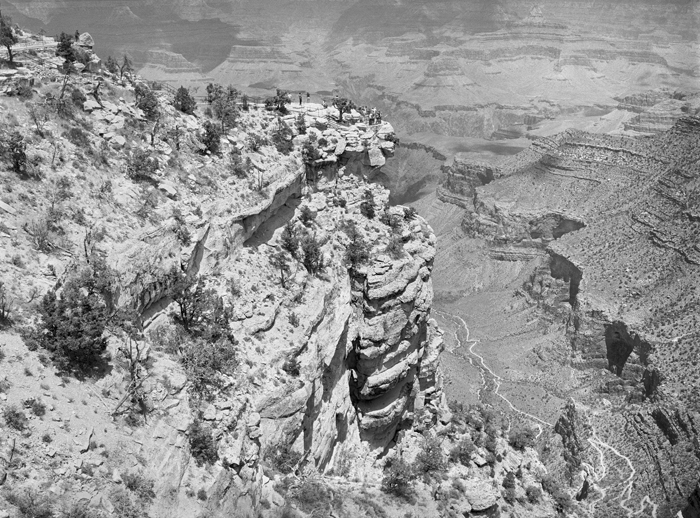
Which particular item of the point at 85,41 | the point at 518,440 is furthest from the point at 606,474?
the point at 85,41

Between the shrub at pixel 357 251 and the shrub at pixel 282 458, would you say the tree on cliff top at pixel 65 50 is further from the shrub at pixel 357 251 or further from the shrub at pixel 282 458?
the shrub at pixel 282 458

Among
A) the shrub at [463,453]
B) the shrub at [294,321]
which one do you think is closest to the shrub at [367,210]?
the shrub at [294,321]

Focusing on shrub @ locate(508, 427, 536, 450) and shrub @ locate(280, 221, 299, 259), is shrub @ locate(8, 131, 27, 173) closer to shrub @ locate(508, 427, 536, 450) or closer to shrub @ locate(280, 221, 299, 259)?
shrub @ locate(280, 221, 299, 259)

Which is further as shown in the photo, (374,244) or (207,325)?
(374,244)

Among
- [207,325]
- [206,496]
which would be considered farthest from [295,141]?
[206,496]

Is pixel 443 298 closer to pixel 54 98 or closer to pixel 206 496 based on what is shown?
pixel 54 98

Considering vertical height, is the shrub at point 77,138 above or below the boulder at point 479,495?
above

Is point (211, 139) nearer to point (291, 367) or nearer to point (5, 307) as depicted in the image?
point (291, 367)
